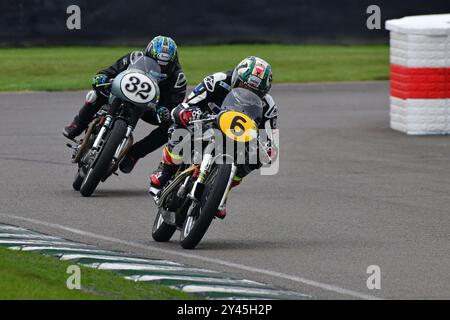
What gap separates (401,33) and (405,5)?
9.61 metres

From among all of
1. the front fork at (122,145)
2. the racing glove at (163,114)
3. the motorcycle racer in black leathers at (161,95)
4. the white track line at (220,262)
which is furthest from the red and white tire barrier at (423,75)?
the white track line at (220,262)

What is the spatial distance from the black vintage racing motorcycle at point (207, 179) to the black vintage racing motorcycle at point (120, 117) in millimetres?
2175

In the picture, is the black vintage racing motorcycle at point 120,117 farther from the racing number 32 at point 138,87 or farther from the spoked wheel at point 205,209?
the spoked wheel at point 205,209

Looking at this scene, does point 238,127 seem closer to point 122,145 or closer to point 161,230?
point 161,230

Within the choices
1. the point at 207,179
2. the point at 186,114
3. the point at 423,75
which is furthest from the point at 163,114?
the point at 423,75

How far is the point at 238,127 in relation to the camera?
35.1 ft

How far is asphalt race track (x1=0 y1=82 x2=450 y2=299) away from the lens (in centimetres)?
1027

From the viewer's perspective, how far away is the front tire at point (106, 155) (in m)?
13.5

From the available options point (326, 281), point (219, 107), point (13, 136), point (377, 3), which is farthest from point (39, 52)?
point (326, 281)

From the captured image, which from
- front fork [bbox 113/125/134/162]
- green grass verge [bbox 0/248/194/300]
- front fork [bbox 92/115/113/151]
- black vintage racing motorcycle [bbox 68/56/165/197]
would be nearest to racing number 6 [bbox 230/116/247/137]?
green grass verge [bbox 0/248/194/300]

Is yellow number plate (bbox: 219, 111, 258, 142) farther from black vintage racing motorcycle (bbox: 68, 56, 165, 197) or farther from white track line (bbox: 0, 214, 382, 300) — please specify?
black vintage racing motorcycle (bbox: 68, 56, 165, 197)

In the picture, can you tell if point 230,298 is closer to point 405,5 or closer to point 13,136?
point 13,136

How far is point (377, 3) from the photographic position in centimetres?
2894

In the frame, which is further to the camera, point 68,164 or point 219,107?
point 68,164
